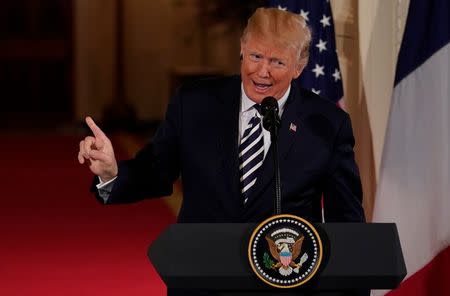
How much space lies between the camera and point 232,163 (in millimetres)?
3111

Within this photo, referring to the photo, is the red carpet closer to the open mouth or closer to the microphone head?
the open mouth

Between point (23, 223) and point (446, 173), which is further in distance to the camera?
point (23, 223)

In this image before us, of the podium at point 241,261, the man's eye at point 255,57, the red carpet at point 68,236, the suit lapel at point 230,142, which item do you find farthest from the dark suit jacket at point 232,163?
the red carpet at point 68,236

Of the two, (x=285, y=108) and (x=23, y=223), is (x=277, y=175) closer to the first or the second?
(x=285, y=108)

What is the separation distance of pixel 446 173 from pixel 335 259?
7.11ft

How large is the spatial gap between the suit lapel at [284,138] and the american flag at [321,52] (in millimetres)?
1843

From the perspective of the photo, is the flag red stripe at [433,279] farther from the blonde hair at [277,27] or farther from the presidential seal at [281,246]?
the presidential seal at [281,246]

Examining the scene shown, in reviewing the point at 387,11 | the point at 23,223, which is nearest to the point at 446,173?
the point at 387,11

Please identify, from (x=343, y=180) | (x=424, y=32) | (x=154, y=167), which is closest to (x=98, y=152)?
(x=154, y=167)

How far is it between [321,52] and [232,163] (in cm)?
206

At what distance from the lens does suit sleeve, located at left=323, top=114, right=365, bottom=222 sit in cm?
319

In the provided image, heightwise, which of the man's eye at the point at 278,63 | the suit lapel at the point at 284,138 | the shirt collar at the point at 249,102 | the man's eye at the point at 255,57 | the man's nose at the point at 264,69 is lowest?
the suit lapel at the point at 284,138

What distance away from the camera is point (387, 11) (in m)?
5.04

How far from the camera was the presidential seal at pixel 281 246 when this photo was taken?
2473mm
